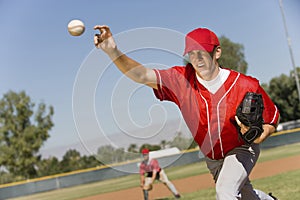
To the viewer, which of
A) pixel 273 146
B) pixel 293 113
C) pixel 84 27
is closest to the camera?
pixel 84 27

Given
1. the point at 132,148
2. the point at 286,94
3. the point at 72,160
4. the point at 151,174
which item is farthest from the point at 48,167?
the point at 132,148

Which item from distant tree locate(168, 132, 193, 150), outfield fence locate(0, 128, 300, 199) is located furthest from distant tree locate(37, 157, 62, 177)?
distant tree locate(168, 132, 193, 150)

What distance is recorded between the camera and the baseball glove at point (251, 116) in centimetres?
372

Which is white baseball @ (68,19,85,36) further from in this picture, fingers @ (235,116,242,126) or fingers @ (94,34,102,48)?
fingers @ (235,116,242,126)

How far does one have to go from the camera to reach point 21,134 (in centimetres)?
3669

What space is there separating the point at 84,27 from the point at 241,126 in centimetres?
144

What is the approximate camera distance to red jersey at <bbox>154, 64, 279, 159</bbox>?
392 centimetres

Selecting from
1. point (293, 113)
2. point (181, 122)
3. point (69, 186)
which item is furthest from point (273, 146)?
point (293, 113)

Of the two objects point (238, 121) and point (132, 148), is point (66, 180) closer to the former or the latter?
point (132, 148)

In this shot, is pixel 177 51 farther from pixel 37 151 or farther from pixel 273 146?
pixel 37 151

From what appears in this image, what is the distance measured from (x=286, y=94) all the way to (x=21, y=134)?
26763 mm

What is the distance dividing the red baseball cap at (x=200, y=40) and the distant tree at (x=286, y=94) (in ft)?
151

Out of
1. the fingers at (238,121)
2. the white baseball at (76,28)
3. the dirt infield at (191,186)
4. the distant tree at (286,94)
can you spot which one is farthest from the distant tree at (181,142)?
the distant tree at (286,94)

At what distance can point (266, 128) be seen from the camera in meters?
3.93
